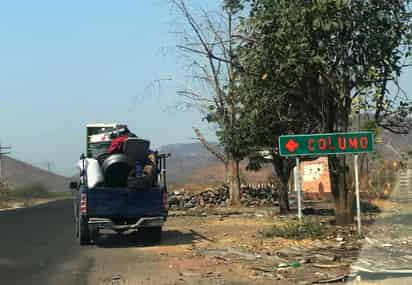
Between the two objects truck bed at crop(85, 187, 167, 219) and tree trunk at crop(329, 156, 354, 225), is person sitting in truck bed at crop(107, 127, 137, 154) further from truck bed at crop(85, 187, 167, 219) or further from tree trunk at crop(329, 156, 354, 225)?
tree trunk at crop(329, 156, 354, 225)

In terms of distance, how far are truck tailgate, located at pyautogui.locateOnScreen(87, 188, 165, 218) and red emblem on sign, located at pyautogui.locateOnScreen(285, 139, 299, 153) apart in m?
3.73

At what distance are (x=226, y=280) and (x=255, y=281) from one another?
1.72 feet

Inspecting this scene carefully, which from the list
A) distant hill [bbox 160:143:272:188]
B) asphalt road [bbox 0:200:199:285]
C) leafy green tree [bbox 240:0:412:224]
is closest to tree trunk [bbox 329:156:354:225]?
leafy green tree [bbox 240:0:412:224]

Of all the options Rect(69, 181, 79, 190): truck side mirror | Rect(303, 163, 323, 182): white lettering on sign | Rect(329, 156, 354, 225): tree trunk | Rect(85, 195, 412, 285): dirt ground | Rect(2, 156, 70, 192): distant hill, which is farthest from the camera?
Rect(2, 156, 70, 192): distant hill

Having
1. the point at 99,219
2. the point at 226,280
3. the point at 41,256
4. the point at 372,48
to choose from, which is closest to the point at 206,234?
the point at 99,219

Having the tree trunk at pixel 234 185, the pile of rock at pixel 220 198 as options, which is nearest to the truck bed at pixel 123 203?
the tree trunk at pixel 234 185

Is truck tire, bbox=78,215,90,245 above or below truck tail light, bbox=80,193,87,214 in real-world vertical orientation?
below

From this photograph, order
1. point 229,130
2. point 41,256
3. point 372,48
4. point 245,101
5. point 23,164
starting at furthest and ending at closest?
point 23,164 → point 229,130 → point 245,101 → point 372,48 → point 41,256

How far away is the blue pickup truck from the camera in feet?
57.7

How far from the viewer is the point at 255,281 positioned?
1120 centimetres

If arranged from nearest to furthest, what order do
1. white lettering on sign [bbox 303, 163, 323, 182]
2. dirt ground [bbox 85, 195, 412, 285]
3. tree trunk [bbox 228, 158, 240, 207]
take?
dirt ground [bbox 85, 195, 412, 285] → tree trunk [bbox 228, 158, 240, 207] → white lettering on sign [bbox 303, 163, 323, 182]

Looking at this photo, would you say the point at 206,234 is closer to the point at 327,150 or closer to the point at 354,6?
the point at 327,150

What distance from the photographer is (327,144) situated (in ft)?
57.5

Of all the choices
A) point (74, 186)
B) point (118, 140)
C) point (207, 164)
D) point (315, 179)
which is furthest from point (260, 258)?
point (207, 164)
